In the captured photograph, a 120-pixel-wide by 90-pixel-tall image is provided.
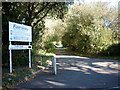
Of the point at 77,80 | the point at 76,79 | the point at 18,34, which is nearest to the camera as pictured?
the point at 77,80

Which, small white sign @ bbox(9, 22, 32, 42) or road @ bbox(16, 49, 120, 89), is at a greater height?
small white sign @ bbox(9, 22, 32, 42)

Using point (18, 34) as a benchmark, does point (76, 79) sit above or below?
below

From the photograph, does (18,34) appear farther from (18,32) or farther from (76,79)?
(76,79)

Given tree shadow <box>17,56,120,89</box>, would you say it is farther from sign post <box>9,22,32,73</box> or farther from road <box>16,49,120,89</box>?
sign post <box>9,22,32,73</box>

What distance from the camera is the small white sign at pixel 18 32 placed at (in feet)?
29.6

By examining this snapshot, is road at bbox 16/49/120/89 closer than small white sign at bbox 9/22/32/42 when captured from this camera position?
Yes

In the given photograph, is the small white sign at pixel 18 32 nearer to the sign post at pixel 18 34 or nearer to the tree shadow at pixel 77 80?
the sign post at pixel 18 34

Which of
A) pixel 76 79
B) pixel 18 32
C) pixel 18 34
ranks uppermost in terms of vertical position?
pixel 18 32

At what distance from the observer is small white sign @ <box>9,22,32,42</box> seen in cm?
902

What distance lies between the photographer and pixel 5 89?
594cm

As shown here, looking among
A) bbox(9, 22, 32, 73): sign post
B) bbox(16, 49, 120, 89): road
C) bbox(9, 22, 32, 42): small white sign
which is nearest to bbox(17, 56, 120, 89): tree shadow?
bbox(16, 49, 120, 89): road

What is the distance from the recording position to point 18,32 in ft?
31.6

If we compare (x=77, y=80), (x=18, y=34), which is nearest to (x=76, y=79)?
(x=77, y=80)

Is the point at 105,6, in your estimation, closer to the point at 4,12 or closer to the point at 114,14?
the point at 114,14
